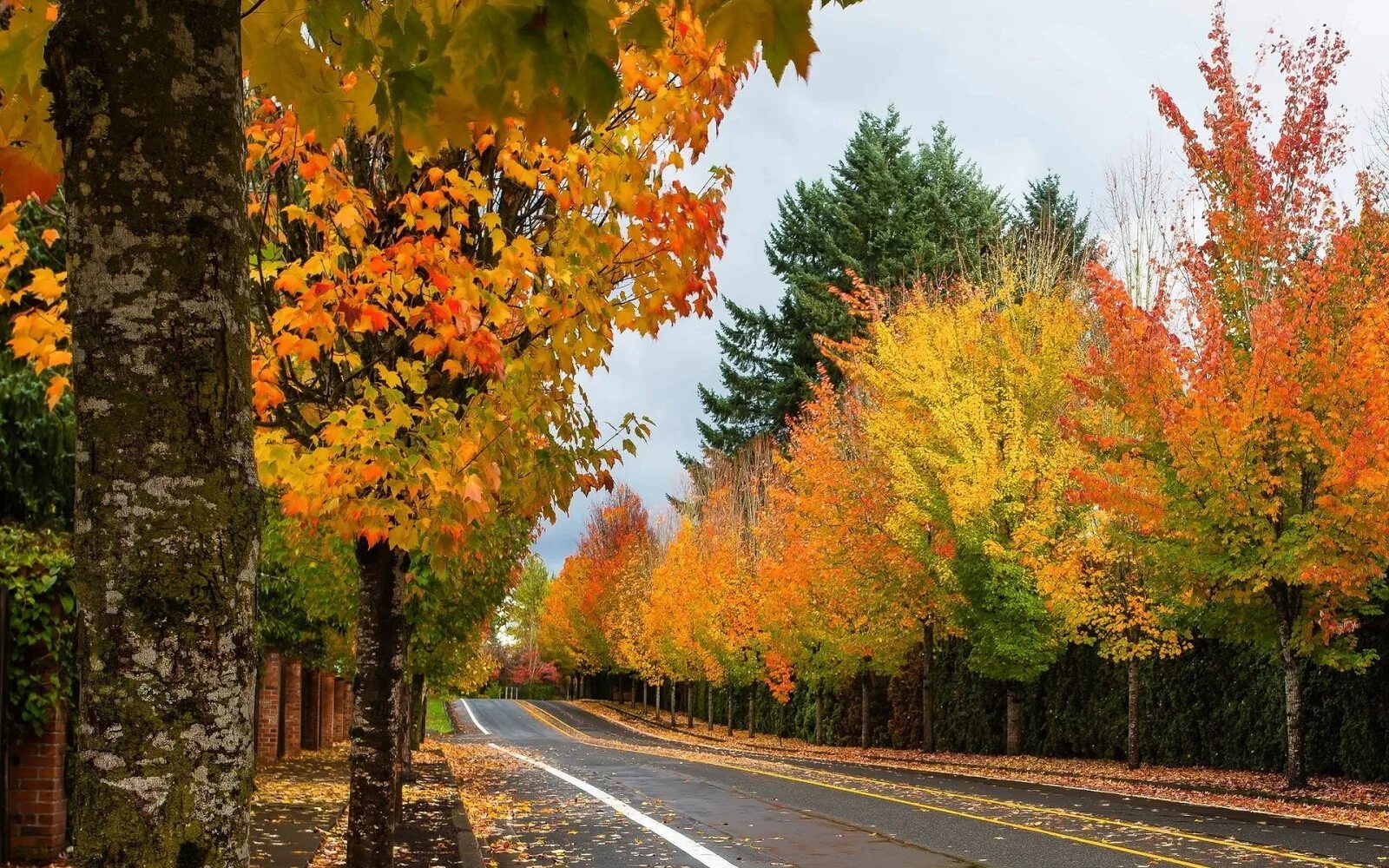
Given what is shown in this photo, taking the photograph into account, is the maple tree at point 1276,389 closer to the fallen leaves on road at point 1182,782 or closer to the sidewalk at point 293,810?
the fallen leaves on road at point 1182,782

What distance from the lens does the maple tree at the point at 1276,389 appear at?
58.5 feet

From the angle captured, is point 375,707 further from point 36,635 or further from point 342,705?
point 342,705

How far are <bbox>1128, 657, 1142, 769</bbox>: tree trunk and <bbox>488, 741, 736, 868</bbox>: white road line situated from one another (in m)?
10.4

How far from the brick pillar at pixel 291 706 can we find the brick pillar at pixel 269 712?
210 centimetres

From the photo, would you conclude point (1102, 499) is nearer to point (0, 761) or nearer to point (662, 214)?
point (662, 214)

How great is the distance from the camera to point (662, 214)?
A: 25.7ft

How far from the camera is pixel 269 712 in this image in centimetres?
2427

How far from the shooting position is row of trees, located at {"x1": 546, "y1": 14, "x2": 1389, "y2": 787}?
60.6 ft

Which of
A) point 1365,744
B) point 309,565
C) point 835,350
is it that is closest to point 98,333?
point 309,565

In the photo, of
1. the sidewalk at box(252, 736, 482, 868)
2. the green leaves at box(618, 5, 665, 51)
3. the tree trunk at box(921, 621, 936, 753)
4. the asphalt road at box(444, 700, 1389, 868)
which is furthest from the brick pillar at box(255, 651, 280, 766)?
the green leaves at box(618, 5, 665, 51)

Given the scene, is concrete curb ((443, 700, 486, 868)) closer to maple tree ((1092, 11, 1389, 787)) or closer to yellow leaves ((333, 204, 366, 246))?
yellow leaves ((333, 204, 366, 246))

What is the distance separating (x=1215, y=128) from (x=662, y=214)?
1693 cm

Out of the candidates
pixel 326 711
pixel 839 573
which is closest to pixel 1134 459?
pixel 839 573

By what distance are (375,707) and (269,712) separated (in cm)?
1721
